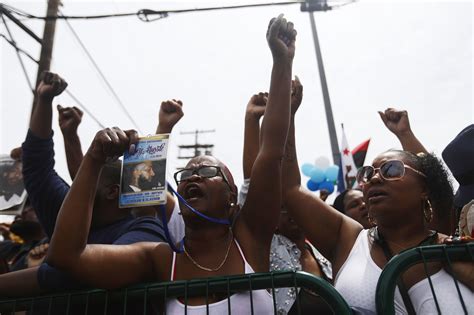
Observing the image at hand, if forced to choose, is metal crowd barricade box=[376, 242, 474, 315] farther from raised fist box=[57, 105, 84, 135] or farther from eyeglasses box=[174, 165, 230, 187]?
raised fist box=[57, 105, 84, 135]

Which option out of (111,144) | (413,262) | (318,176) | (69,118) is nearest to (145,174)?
(111,144)

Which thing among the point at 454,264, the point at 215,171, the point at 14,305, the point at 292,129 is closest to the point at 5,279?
the point at 14,305

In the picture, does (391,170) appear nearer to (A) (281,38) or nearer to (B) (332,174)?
(A) (281,38)

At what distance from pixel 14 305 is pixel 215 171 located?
1080mm

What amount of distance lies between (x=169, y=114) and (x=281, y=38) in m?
0.92

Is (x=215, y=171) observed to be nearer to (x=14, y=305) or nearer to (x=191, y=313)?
(x=191, y=313)

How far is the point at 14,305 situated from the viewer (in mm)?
1786

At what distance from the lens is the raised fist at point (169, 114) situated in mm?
2562

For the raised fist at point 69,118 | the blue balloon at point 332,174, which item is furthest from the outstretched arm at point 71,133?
the blue balloon at point 332,174

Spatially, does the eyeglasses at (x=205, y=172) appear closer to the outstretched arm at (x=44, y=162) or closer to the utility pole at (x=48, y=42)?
the outstretched arm at (x=44, y=162)

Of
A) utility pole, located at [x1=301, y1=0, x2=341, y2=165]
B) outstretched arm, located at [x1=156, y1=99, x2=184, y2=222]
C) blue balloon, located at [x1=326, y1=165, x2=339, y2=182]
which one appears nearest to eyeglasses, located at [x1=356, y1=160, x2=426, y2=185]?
outstretched arm, located at [x1=156, y1=99, x2=184, y2=222]

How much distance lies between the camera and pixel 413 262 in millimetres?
1499

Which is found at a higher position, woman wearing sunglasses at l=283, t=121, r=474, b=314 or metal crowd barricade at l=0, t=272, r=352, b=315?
woman wearing sunglasses at l=283, t=121, r=474, b=314

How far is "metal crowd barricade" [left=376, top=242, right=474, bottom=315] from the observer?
145 cm
